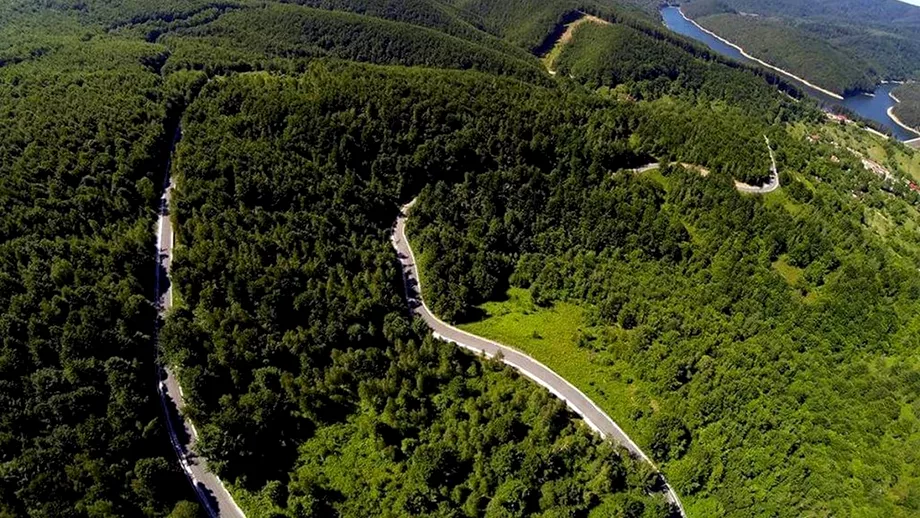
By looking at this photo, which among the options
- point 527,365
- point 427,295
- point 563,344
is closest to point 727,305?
point 563,344

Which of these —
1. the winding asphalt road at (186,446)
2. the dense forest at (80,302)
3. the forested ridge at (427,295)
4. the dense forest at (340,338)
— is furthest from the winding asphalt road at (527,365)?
the dense forest at (80,302)

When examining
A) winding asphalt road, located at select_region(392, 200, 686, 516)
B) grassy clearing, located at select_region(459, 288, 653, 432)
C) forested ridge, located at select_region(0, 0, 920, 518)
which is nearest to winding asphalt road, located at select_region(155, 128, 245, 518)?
forested ridge, located at select_region(0, 0, 920, 518)

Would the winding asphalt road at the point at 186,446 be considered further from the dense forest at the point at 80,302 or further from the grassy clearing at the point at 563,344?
the grassy clearing at the point at 563,344

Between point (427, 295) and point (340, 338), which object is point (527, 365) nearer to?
point (427, 295)

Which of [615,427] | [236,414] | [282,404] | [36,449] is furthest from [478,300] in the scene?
[36,449]

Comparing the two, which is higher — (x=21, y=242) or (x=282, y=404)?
(x=21, y=242)

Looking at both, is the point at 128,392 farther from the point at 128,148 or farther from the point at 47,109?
the point at 47,109
